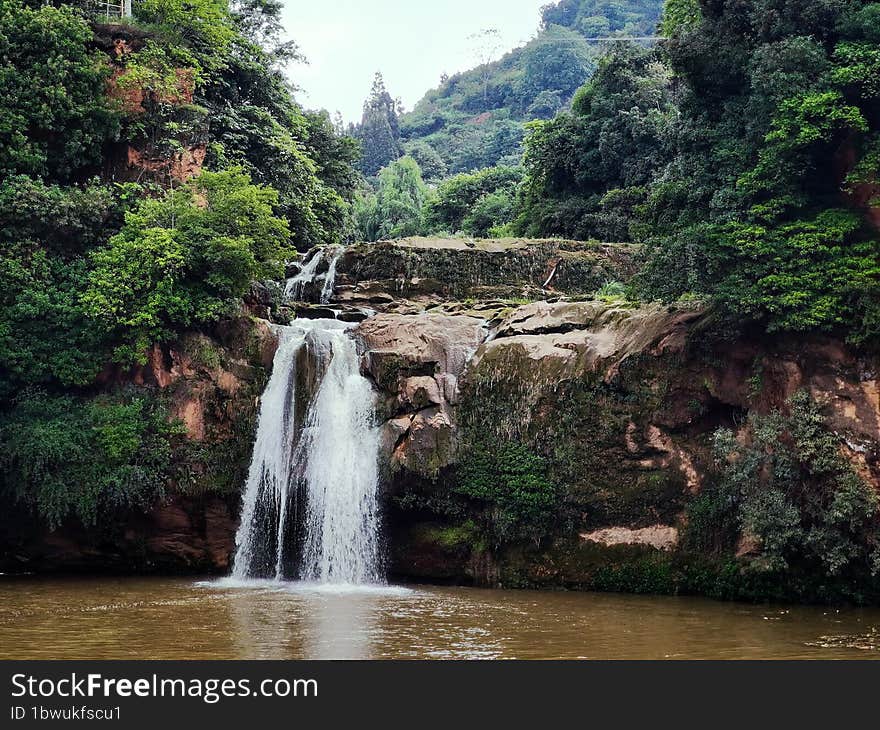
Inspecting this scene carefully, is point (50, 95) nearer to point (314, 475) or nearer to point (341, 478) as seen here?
point (314, 475)

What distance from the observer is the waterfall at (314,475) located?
747 inches

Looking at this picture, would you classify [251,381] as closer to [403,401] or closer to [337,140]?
[403,401]

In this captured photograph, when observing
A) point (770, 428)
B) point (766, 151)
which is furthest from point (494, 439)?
point (766, 151)

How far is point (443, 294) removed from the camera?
84.3 feet

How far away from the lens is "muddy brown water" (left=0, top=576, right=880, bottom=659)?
1136cm

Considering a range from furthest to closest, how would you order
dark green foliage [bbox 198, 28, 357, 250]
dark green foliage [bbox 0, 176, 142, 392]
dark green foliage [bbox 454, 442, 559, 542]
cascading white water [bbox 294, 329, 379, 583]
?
dark green foliage [bbox 198, 28, 357, 250] < dark green foliage [bbox 0, 176, 142, 392] < cascading white water [bbox 294, 329, 379, 583] < dark green foliage [bbox 454, 442, 559, 542]

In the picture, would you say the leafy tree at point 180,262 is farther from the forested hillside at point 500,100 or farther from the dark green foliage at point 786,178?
the forested hillside at point 500,100

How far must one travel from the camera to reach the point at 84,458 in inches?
767

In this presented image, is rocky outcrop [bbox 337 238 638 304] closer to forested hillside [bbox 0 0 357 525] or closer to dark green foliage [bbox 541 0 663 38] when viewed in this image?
forested hillside [bbox 0 0 357 525]

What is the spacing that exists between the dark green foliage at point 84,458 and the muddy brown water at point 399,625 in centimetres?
207

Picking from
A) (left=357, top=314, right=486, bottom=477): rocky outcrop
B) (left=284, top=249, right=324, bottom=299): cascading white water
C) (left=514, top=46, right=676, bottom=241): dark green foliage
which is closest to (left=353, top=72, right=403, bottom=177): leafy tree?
(left=514, top=46, right=676, bottom=241): dark green foliage

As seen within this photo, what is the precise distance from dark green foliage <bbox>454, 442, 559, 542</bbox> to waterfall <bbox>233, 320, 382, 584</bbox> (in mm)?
1986

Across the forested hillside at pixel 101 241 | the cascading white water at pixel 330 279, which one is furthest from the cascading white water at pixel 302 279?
the forested hillside at pixel 101 241

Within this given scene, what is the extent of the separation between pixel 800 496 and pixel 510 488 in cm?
538
